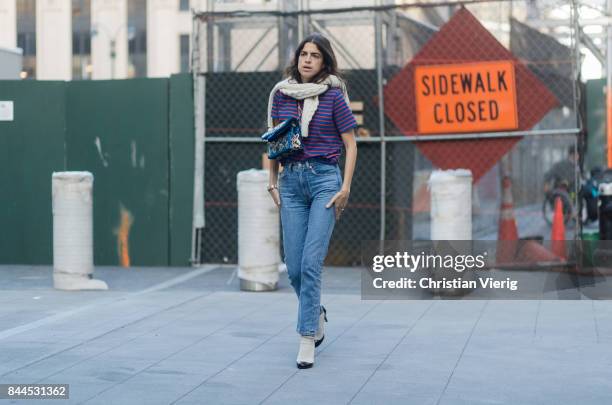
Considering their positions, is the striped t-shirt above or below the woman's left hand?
above

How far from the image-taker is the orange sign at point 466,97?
467 inches

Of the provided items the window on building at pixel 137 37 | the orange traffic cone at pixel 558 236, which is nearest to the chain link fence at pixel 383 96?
the orange traffic cone at pixel 558 236

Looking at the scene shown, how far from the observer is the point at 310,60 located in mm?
6898

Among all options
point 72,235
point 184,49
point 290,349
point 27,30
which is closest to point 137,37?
point 184,49

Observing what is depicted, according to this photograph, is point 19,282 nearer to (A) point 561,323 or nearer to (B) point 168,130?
(B) point 168,130

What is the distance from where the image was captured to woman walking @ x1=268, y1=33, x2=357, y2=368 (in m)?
6.82

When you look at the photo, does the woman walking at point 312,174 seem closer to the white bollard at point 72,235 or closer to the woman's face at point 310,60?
the woman's face at point 310,60

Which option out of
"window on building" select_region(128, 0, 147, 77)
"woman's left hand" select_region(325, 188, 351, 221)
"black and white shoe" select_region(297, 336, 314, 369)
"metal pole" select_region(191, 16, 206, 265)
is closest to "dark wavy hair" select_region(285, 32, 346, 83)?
"woman's left hand" select_region(325, 188, 351, 221)

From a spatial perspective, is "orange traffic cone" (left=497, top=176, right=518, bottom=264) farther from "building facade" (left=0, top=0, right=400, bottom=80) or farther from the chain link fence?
"building facade" (left=0, top=0, right=400, bottom=80)

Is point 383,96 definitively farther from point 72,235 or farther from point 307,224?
point 307,224

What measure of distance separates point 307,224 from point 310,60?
1024 millimetres

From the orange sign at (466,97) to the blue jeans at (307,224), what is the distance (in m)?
5.31

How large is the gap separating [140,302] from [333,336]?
2.52m

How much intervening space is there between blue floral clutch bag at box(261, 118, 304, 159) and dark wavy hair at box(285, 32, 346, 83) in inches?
13.7
